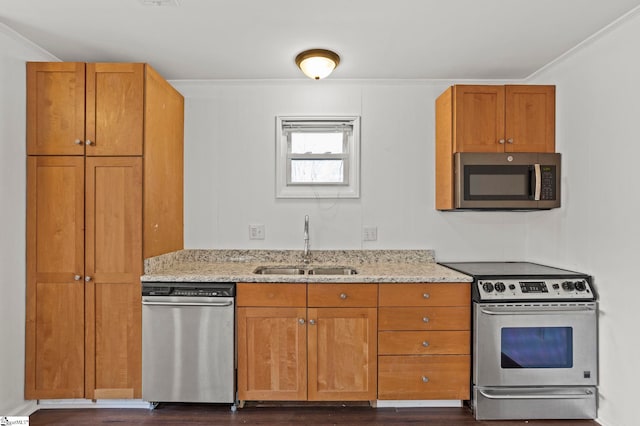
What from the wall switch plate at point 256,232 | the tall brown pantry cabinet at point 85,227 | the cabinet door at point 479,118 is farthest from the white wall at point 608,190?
the tall brown pantry cabinet at point 85,227

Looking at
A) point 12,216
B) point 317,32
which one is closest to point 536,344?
point 317,32

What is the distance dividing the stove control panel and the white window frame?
1.19 meters

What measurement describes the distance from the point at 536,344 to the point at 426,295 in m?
0.72

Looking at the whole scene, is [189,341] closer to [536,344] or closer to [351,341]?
[351,341]

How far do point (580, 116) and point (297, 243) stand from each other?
2.13 metres

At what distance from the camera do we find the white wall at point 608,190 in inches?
82.6

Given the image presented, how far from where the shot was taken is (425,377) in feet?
7.93

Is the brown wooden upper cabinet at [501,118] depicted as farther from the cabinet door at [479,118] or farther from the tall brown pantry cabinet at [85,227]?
the tall brown pantry cabinet at [85,227]

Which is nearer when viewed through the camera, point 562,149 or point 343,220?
point 562,149

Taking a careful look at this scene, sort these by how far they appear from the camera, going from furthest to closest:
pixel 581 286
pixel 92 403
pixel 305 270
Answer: pixel 305 270, pixel 92 403, pixel 581 286

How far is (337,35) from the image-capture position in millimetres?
2311

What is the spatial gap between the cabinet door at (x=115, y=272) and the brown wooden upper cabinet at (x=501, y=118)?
7.11ft

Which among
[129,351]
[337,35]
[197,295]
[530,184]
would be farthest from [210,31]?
[530,184]

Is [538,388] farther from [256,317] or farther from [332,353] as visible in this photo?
[256,317]
